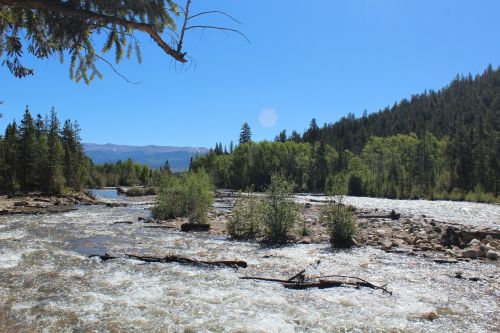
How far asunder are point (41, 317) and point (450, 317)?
9635mm

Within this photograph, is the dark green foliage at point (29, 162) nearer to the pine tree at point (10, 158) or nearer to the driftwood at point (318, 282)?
the pine tree at point (10, 158)

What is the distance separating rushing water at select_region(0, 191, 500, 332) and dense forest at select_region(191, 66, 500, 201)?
3278cm

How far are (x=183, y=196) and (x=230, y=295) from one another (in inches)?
793

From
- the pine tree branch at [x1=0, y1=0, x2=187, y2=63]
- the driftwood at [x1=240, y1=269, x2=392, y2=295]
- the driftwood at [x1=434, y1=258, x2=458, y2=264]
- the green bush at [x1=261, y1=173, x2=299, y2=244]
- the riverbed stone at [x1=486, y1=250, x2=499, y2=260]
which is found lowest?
the driftwood at [x1=240, y1=269, x2=392, y2=295]

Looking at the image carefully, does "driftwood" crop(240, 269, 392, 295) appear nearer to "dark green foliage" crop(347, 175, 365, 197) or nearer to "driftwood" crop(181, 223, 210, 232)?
"driftwood" crop(181, 223, 210, 232)

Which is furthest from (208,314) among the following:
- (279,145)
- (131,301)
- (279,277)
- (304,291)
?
(279,145)

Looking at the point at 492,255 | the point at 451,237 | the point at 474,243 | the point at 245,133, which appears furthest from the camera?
the point at 245,133

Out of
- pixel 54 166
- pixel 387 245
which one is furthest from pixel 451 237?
pixel 54 166

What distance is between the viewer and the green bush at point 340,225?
2025 cm

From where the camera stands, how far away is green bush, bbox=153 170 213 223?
29.3m

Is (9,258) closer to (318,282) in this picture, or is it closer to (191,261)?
(191,261)

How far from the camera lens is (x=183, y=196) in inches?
1224

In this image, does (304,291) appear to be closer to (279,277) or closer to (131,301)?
(279,277)

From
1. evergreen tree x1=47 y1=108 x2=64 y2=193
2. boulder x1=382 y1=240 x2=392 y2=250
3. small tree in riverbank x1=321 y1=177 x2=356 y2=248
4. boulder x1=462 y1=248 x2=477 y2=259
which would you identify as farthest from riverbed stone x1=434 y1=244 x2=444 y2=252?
evergreen tree x1=47 y1=108 x2=64 y2=193
